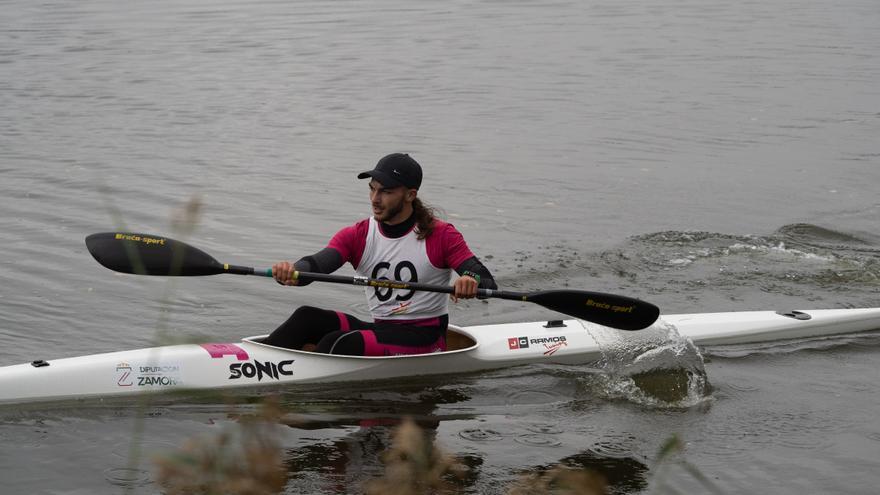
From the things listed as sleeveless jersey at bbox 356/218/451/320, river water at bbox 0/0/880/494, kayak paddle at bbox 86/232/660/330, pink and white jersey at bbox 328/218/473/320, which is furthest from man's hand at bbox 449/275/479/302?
river water at bbox 0/0/880/494

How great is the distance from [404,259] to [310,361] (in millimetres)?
931

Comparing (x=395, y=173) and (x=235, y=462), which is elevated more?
(x=395, y=173)

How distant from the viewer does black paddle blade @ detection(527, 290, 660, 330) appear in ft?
24.2

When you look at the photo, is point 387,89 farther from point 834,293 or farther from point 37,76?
point 834,293

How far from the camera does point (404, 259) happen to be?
748 cm

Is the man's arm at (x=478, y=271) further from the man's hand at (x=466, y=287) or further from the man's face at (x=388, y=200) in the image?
the man's face at (x=388, y=200)

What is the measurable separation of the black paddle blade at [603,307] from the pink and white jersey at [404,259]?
63 centimetres

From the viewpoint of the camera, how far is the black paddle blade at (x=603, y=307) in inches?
290

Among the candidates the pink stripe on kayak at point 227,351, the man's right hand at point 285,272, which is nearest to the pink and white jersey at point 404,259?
the man's right hand at point 285,272

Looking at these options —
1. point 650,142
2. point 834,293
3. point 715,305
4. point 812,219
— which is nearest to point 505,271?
point 715,305

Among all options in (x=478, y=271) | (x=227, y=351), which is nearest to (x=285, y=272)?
(x=227, y=351)

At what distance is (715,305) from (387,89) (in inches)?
462

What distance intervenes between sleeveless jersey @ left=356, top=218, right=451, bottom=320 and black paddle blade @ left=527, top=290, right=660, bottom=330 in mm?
656

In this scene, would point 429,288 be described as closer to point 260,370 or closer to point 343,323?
point 343,323
